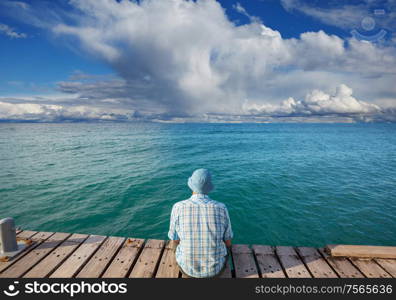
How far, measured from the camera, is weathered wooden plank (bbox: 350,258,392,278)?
414 cm

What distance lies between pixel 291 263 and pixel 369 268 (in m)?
1.72

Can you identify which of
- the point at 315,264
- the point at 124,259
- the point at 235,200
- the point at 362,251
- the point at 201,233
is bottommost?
the point at 235,200

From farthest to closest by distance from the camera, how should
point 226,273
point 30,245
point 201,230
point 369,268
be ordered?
point 30,245 → point 369,268 → point 226,273 → point 201,230

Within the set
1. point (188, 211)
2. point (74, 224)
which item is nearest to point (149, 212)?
point (74, 224)

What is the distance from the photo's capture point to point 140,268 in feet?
14.0

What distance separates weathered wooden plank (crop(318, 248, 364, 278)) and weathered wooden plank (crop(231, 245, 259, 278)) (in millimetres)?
1853

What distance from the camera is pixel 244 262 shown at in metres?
4.56

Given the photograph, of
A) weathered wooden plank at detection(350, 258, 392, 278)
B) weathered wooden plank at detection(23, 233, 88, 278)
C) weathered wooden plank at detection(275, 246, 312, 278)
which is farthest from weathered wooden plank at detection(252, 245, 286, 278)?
weathered wooden plank at detection(23, 233, 88, 278)

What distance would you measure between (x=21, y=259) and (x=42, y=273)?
36.3 inches

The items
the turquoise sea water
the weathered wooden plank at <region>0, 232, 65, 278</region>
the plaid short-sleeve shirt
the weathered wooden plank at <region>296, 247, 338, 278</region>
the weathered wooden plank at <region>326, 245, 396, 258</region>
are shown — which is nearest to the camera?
the plaid short-sleeve shirt

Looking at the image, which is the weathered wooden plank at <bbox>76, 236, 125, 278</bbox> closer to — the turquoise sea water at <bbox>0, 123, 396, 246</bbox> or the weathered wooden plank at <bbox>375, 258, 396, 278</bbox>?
the turquoise sea water at <bbox>0, 123, 396, 246</bbox>

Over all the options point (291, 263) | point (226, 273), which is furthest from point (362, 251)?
point (226, 273)

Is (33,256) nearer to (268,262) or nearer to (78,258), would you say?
(78,258)

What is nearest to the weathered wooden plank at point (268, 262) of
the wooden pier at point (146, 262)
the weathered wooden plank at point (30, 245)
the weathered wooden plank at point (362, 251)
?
the wooden pier at point (146, 262)
